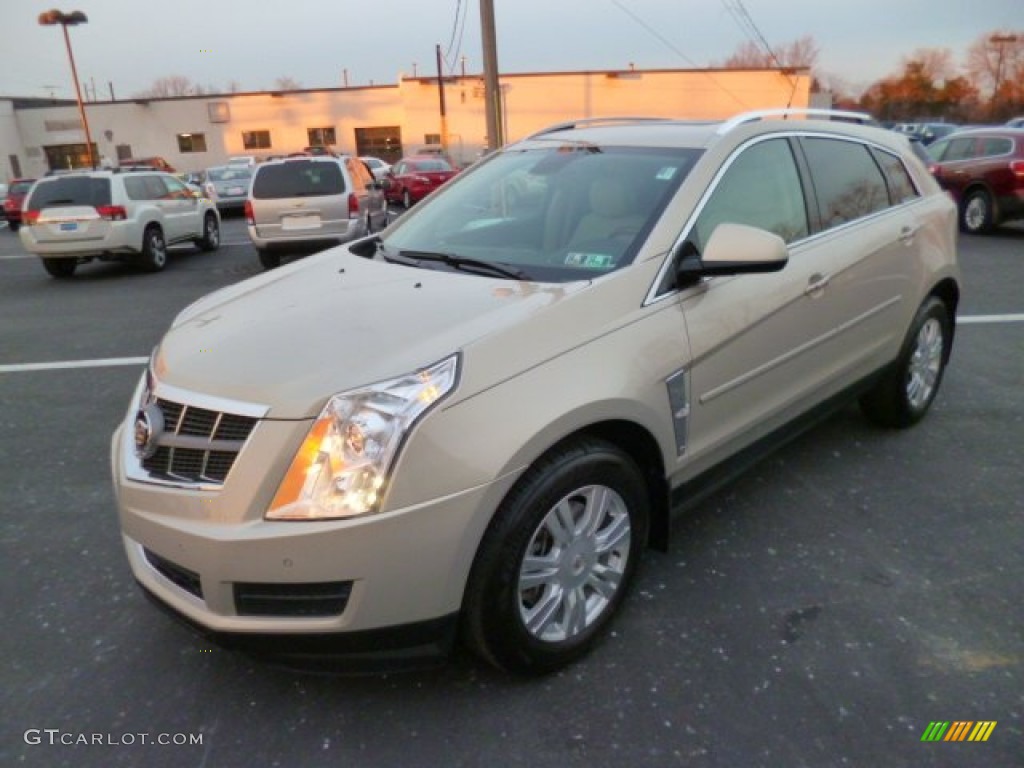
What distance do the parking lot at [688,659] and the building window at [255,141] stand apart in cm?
4951

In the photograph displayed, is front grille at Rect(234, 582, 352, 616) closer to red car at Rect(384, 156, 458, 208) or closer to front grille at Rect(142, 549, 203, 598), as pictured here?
front grille at Rect(142, 549, 203, 598)

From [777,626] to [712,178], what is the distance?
168 centimetres

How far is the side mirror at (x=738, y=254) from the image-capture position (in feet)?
8.96

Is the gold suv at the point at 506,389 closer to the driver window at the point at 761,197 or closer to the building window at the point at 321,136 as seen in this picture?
the driver window at the point at 761,197

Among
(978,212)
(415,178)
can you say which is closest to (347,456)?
(978,212)

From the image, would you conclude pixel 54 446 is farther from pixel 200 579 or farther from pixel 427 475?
pixel 427 475

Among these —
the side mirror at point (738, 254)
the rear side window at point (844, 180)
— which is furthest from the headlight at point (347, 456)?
the rear side window at point (844, 180)

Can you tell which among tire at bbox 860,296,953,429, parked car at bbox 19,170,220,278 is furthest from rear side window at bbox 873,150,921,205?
parked car at bbox 19,170,220,278

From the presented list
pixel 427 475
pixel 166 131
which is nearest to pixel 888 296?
pixel 427 475

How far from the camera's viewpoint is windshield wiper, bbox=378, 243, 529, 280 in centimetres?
292

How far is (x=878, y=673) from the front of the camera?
2547mm

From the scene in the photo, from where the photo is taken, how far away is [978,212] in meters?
12.8

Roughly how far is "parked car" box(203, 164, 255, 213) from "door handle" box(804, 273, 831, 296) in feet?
72.4

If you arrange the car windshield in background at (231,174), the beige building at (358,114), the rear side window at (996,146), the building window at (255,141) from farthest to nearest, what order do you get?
the building window at (255,141), the beige building at (358,114), the car windshield in background at (231,174), the rear side window at (996,146)
